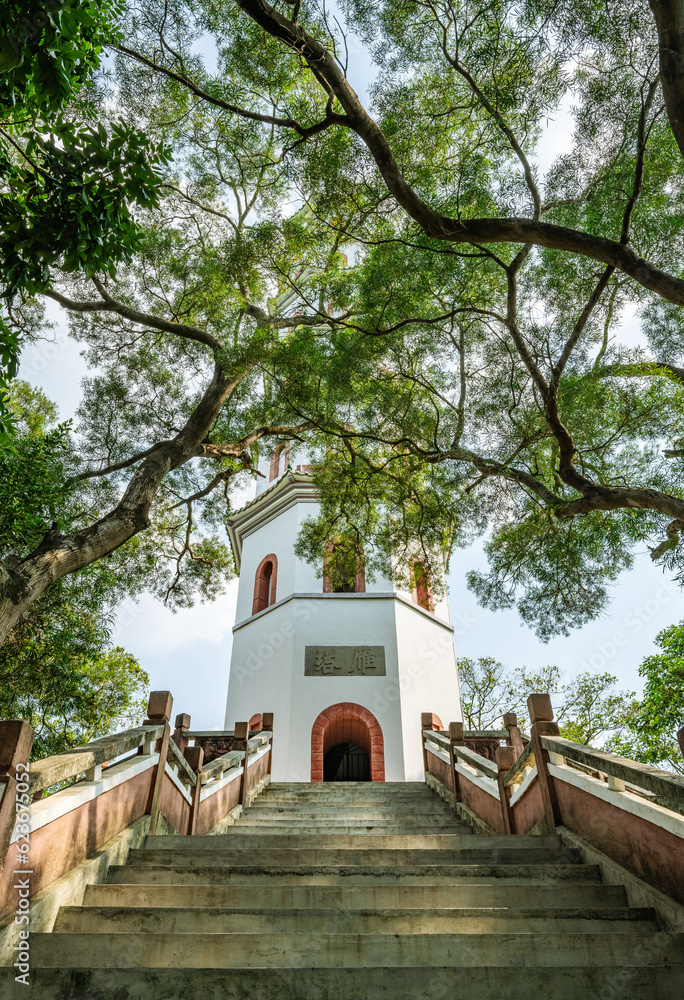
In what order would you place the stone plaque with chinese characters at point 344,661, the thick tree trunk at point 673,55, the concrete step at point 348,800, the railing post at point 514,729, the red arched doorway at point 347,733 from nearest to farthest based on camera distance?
the thick tree trunk at point 673,55 < the railing post at point 514,729 < the concrete step at point 348,800 < the red arched doorway at point 347,733 < the stone plaque with chinese characters at point 344,661

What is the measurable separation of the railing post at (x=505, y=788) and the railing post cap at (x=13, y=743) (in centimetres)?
444

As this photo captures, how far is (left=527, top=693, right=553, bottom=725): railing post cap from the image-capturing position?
18.3 ft

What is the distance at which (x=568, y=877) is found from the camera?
13.9ft

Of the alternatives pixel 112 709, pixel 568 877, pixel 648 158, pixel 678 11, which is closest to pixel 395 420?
pixel 648 158

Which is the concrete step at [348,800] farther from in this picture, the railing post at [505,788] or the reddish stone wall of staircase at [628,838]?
the reddish stone wall of staircase at [628,838]

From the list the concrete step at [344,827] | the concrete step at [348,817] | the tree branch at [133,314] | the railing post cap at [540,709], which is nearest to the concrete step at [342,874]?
the railing post cap at [540,709]

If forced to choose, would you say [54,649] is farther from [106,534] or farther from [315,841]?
[315,841]

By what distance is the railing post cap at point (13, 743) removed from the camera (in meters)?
3.14

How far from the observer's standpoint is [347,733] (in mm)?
13578

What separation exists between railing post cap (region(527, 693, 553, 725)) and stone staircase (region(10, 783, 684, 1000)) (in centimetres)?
94

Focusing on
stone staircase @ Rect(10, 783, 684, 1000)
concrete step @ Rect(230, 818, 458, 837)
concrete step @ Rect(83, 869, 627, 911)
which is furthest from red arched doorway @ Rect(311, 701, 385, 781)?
concrete step @ Rect(83, 869, 627, 911)

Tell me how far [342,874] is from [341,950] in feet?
3.99

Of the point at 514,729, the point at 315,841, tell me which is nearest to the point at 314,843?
the point at 315,841

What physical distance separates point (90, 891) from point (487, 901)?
2348 mm
